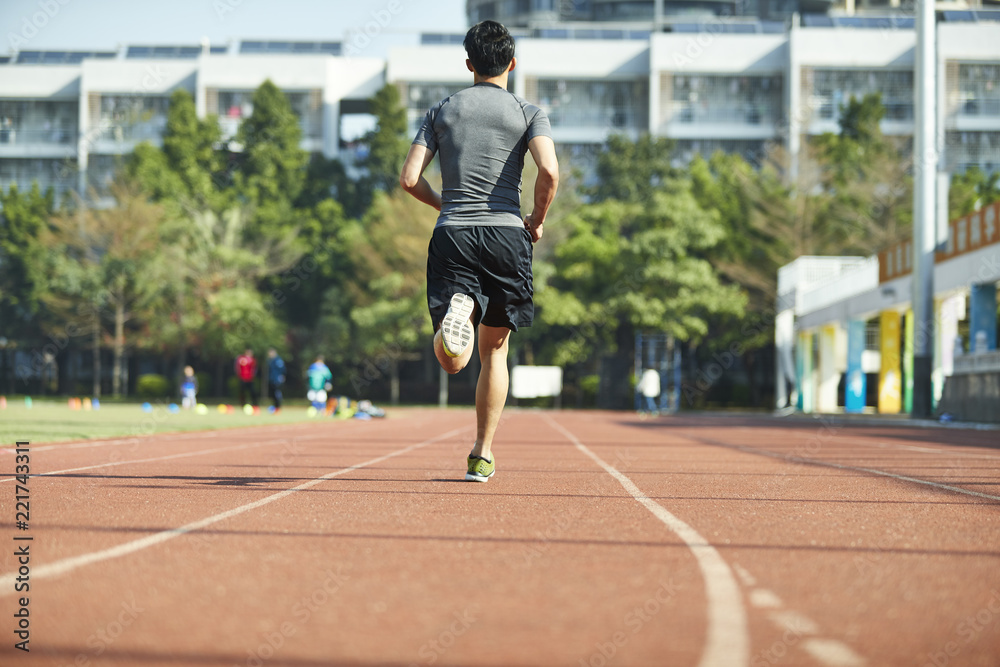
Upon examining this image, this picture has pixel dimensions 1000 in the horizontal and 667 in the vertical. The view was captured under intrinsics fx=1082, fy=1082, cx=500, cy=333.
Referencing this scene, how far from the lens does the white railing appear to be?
22216 millimetres

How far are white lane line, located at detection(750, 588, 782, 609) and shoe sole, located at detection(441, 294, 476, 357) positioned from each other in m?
2.70

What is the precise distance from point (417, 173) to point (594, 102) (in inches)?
2387

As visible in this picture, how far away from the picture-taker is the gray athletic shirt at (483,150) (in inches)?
240

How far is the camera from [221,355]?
51.5m

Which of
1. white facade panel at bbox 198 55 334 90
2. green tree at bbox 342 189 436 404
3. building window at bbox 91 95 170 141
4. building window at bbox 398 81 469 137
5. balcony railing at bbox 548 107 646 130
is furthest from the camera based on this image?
building window at bbox 91 95 170 141

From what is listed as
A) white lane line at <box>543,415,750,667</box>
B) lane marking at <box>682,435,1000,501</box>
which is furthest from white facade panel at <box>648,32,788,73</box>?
white lane line at <box>543,415,750,667</box>

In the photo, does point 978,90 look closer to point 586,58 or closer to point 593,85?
point 593,85

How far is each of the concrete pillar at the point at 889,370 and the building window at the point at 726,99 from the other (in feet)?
98.2

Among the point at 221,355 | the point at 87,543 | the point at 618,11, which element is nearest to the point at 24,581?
the point at 87,543

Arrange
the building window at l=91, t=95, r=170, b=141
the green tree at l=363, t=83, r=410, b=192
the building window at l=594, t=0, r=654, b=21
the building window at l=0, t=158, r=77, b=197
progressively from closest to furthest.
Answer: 1. the green tree at l=363, t=83, r=410, b=192
2. the building window at l=91, t=95, r=170, b=141
3. the building window at l=0, t=158, r=77, b=197
4. the building window at l=594, t=0, r=654, b=21

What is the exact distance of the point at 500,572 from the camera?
3449 mm

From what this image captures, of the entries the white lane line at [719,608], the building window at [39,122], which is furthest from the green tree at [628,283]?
the white lane line at [719,608]

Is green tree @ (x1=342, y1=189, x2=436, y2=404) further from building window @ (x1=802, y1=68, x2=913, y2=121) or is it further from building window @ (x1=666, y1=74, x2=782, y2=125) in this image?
building window @ (x1=802, y1=68, x2=913, y2=121)

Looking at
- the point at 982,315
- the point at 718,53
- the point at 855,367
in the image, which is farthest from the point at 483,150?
the point at 718,53
